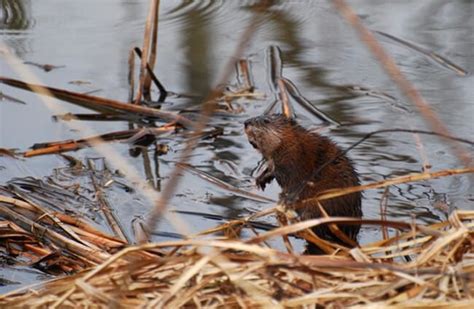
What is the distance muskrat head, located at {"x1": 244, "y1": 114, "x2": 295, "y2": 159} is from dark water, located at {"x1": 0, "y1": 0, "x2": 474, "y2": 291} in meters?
0.20

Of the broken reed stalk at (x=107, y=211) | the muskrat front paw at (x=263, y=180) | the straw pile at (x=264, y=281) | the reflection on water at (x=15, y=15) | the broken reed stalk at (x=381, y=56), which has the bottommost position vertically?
the broken reed stalk at (x=107, y=211)

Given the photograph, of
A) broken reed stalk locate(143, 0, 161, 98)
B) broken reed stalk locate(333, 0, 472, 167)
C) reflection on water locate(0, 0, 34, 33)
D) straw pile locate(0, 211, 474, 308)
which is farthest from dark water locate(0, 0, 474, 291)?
broken reed stalk locate(333, 0, 472, 167)

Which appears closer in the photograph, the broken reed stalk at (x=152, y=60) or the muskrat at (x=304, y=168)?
the muskrat at (x=304, y=168)

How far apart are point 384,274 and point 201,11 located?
4264 mm

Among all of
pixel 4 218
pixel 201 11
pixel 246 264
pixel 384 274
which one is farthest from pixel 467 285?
pixel 201 11

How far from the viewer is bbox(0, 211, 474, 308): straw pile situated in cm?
247

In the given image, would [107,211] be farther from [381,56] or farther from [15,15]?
[15,15]

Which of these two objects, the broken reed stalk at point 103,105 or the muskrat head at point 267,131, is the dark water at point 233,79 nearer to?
the broken reed stalk at point 103,105

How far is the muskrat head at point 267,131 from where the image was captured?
4.25 meters

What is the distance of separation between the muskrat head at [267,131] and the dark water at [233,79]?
0.64ft

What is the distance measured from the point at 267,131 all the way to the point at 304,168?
235 mm

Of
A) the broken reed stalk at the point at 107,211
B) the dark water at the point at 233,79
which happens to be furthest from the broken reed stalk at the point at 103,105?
the broken reed stalk at the point at 107,211

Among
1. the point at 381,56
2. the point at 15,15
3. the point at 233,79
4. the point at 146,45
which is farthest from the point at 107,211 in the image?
the point at 15,15

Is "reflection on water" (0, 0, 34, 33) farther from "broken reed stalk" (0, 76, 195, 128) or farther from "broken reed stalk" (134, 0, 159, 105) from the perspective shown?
"broken reed stalk" (134, 0, 159, 105)
